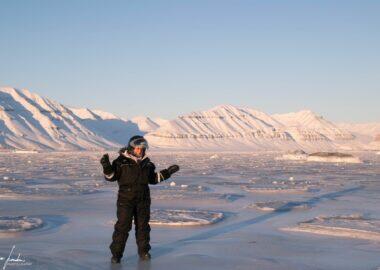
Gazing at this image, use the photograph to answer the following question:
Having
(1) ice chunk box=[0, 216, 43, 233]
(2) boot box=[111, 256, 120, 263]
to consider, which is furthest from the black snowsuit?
(1) ice chunk box=[0, 216, 43, 233]

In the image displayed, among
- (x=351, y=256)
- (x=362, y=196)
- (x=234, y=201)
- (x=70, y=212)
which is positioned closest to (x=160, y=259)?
(x=351, y=256)

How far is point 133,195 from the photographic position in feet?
21.7

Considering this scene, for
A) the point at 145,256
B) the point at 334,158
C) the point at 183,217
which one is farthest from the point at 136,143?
the point at 334,158

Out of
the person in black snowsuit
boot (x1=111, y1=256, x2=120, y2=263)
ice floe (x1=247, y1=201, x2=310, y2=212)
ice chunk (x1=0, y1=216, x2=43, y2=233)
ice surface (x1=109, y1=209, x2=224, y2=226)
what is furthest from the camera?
ice floe (x1=247, y1=201, x2=310, y2=212)

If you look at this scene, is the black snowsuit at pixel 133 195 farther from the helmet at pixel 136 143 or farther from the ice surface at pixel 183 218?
the ice surface at pixel 183 218

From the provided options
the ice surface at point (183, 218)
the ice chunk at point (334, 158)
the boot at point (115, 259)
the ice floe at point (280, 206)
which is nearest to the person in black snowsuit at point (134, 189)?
the boot at point (115, 259)

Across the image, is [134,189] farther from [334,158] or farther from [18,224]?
[334,158]

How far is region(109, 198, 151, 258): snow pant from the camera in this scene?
20.8 feet

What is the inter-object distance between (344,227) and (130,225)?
4.07m

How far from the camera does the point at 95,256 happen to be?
6598 millimetres

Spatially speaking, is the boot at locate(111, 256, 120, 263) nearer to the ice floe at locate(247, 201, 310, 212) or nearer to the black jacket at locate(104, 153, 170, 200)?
the black jacket at locate(104, 153, 170, 200)

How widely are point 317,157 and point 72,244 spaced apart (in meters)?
53.7

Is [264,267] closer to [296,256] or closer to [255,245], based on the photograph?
[296,256]

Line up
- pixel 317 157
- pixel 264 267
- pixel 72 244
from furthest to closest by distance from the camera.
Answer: pixel 317 157
pixel 72 244
pixel 264 267
